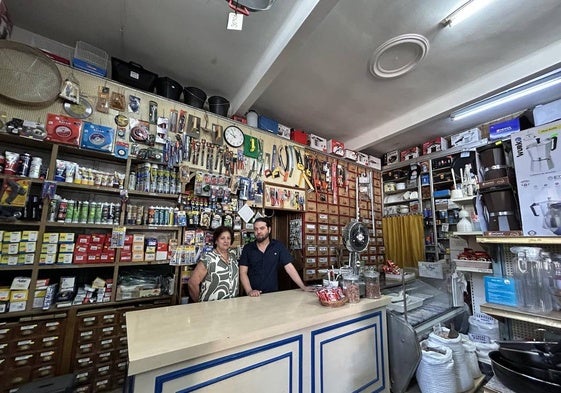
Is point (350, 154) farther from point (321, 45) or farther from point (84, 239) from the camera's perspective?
point (84, 239)

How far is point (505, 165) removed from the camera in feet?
A: 5.56

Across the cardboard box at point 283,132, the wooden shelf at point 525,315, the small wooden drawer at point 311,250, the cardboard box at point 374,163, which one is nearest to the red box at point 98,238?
the small wooden drawer at point 311,250

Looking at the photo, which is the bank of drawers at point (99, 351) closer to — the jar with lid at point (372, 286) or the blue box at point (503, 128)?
the jar with lid at point (372, 286)

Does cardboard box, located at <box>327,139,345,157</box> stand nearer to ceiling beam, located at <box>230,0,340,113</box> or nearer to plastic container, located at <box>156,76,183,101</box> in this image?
ceiling beam, located at <box>230,0,340,113</box>

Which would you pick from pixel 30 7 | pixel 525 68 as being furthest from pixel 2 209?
pixel 525 68

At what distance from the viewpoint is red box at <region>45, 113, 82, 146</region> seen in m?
2.22

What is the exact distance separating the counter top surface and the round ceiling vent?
267 cm

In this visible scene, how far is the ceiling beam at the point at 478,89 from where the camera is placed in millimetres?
2820

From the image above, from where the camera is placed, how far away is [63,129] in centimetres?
227

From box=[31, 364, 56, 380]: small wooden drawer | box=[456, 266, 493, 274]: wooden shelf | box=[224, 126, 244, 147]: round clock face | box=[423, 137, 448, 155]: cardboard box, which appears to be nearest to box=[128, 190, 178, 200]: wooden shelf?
box=[224, 126, 244, 147]: round clock face

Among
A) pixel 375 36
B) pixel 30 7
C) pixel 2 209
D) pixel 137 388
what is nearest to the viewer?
pixel 137 388

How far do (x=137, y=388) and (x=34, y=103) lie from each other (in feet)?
8.37

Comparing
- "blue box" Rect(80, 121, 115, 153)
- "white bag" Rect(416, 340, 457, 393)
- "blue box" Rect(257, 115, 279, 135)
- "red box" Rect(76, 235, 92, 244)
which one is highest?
"blue box" Rect(257, 115, 279, 135)

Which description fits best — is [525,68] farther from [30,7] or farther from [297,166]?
[30,7]
